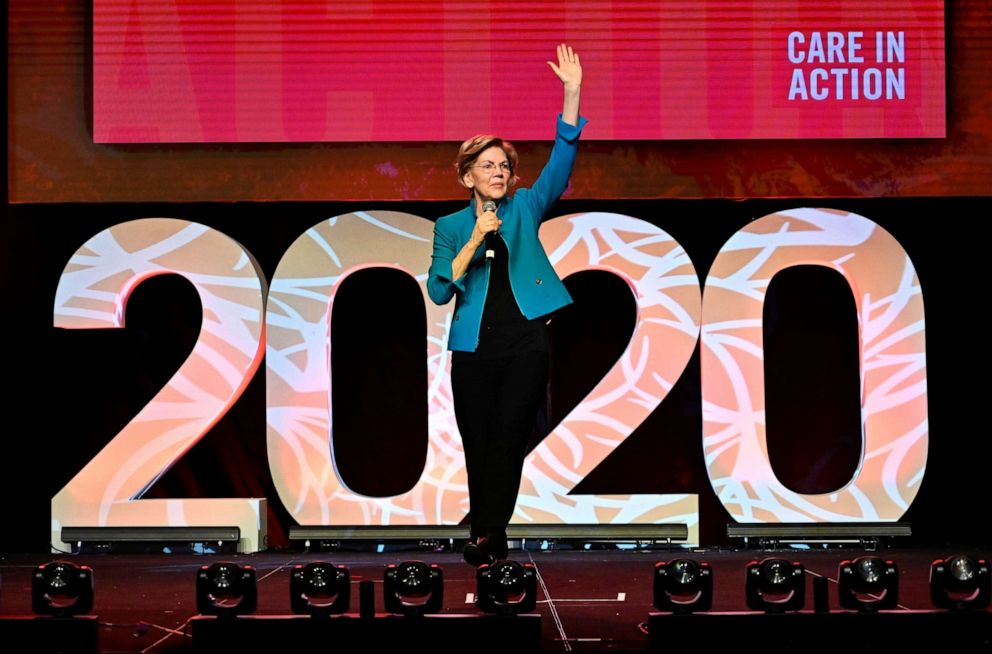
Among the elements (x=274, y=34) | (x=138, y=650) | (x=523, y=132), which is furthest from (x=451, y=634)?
(x=274, y=34)

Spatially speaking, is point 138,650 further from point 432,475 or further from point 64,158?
point 64,158

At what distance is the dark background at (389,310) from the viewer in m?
5.84

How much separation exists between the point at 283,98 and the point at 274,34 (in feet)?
0.95

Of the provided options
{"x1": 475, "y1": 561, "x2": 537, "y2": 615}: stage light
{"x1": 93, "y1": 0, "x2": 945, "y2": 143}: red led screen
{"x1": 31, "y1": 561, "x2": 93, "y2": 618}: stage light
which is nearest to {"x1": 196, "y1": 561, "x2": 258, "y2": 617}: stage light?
{"x1": 31, "y1": 561, "x2": 93, "y2": 618}: stage light

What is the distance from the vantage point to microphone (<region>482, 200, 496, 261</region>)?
354 centimetres

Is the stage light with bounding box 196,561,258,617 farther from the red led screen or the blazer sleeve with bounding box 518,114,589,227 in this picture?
the red led screen

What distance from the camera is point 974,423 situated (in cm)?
594

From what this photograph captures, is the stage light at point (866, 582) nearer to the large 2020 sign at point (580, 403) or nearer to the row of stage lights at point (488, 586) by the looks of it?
the row of stage lights at point (488, 586)

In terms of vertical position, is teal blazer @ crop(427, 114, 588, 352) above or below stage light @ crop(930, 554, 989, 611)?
above

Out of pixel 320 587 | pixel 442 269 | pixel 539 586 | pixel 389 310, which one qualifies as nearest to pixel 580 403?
pixel 389 310

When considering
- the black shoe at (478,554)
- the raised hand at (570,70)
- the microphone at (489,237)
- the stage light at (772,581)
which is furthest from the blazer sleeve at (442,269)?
the stage light at (772,581)

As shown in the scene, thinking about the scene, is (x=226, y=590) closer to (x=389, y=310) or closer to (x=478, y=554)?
(x=478, y=554)

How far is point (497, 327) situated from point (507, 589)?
867mm

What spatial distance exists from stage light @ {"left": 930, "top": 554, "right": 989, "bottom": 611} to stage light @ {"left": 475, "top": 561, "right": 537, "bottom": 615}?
0.97m
